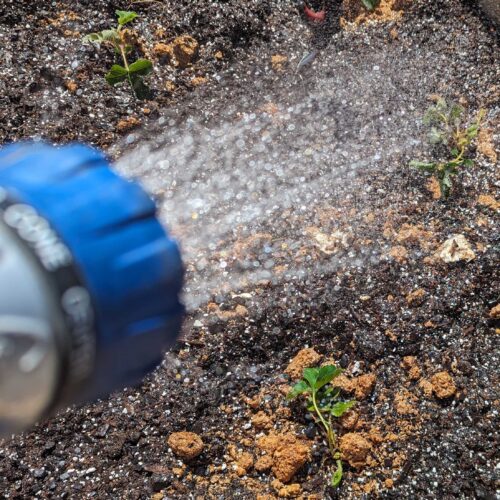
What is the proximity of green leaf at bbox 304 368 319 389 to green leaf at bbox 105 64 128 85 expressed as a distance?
926 millimetres

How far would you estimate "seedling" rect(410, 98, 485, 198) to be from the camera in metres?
1.71

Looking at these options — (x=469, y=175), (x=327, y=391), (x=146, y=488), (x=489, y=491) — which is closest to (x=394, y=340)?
(x=327, y=391)

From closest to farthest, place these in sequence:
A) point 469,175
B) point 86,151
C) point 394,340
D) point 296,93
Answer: point 86,151 < point 394,340 < point 469,175 < point 296,93

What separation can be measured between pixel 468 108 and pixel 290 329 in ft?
2.64

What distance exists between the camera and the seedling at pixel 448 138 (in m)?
1.71

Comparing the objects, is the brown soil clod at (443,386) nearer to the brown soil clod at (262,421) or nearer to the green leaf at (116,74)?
the brown soil clod at (262,421)

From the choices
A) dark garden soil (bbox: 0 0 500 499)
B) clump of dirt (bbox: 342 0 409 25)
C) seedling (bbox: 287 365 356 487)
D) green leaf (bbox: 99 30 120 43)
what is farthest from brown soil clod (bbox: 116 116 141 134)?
seedling (bbox: 287 365 356 487)

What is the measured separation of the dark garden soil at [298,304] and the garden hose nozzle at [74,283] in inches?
23.8

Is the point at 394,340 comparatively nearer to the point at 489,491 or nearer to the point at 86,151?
the point at 489,491

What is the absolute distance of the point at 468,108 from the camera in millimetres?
1842

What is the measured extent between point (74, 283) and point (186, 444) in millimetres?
781

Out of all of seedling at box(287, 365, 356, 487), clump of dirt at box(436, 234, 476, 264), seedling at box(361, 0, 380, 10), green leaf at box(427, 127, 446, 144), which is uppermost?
seedling at box(361, 0, 380, 10)

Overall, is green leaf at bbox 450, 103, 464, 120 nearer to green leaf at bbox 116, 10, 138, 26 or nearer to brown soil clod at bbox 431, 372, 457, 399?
brown soil clod at bbox 431, 372, 457, 399

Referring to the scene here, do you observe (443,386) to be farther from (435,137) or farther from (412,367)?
(435,137)
